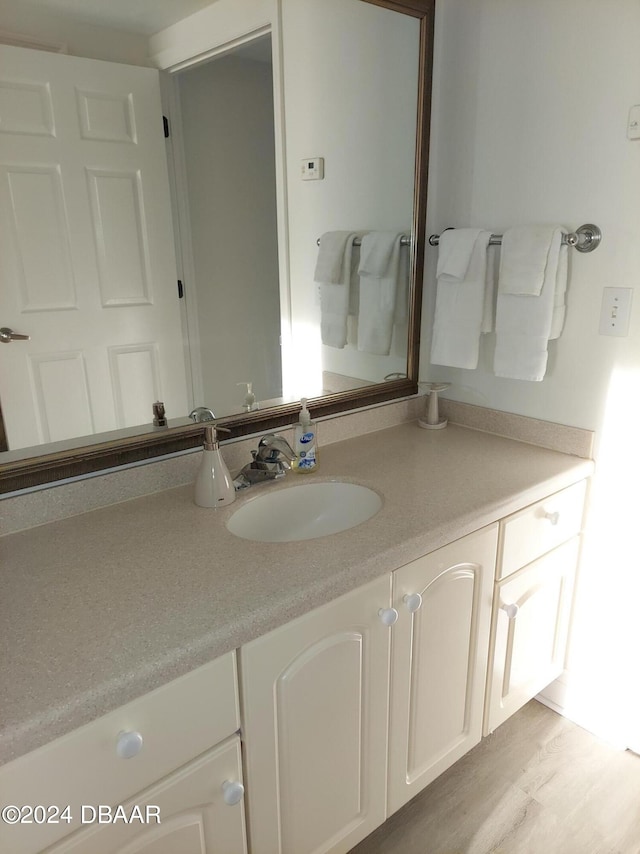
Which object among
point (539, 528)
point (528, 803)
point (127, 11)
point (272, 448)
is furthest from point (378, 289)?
point (528, 803)

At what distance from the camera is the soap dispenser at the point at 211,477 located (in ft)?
4.25

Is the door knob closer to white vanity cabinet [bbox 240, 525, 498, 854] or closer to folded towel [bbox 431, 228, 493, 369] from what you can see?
white vanity cabinet [bbox 240, 525, 498, 854]

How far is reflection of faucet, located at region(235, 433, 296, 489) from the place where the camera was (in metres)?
1.44

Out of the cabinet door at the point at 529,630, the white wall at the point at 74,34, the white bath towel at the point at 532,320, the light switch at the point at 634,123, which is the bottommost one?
the cabinet door at the point at 529,630

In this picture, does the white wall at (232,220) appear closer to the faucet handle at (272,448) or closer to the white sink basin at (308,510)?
the faucet handle at (272,448)

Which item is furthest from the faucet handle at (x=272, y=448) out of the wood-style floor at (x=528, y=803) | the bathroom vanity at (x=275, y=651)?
the wood-style floor at (x=528, y=803)

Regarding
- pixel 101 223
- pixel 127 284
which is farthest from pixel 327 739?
pixel 101 223

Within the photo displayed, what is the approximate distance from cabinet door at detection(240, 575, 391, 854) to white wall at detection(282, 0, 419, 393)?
80 cm

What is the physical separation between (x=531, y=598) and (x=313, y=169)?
1.26 metres

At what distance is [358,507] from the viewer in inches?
57.2

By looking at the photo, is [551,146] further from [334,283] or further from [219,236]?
[219,236]

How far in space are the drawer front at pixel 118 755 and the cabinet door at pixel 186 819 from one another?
0.02 metres

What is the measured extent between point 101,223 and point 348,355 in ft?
2.58

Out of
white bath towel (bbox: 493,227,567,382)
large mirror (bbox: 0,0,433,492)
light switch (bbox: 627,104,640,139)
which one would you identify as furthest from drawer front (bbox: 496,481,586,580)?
light switch (bbox: 627,104,640,139)
